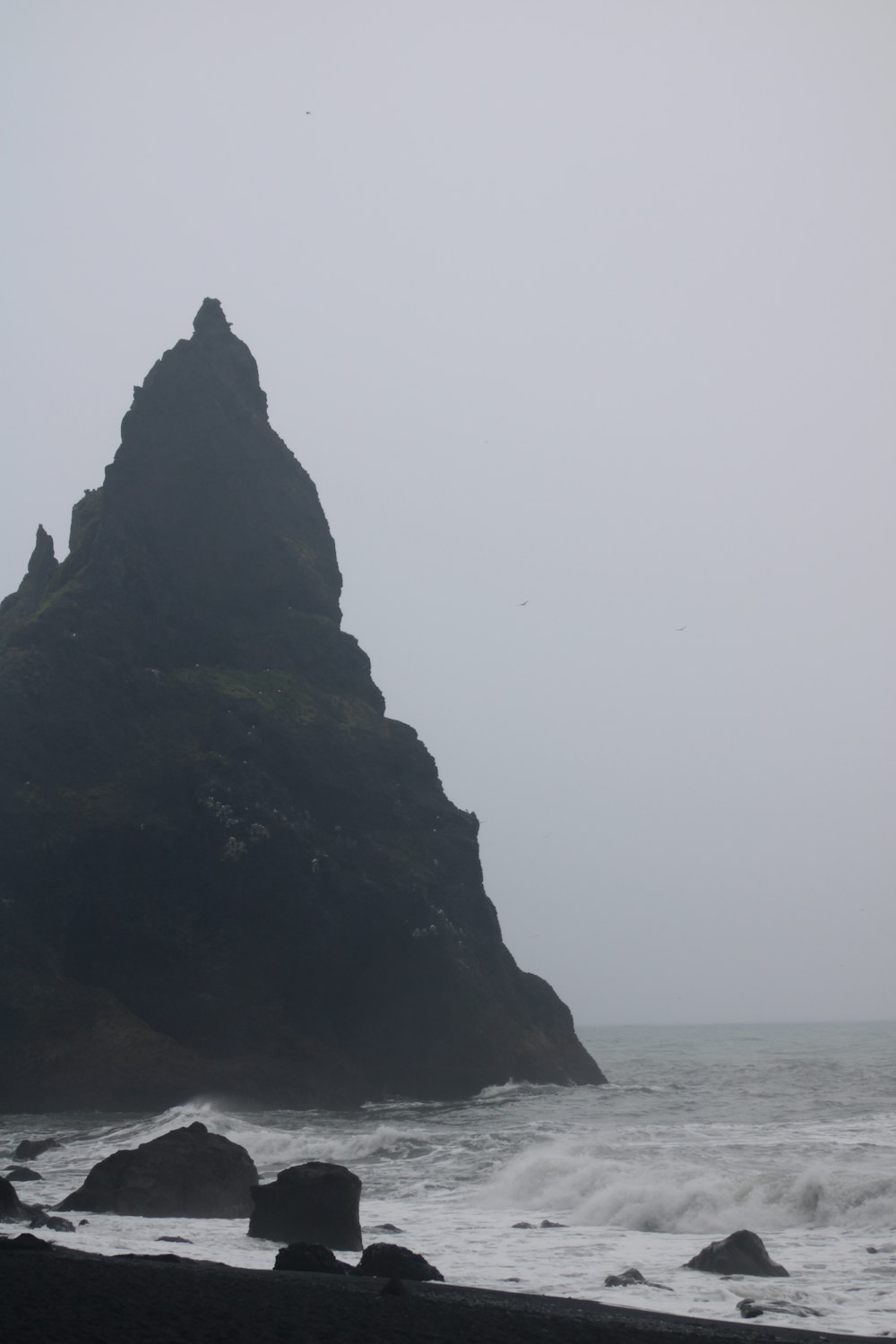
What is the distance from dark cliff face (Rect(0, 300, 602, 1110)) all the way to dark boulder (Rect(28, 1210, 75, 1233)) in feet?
99.1

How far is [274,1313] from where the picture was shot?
11.1m

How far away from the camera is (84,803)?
5575 cm

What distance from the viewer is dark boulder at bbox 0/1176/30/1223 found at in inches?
744

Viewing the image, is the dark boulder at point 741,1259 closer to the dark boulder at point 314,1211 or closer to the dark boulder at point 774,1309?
the dark boulder at point 774,1309

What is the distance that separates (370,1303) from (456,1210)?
432 inches

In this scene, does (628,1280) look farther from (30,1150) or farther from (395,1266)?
(30,1150)

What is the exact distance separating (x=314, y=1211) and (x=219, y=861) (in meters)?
37.9

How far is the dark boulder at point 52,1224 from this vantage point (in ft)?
59.8

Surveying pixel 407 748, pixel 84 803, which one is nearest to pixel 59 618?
pixel 84 803

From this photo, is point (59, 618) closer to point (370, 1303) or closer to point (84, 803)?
point (84, 803)

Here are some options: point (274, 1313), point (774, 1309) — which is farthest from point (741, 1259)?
point (274, 1313)

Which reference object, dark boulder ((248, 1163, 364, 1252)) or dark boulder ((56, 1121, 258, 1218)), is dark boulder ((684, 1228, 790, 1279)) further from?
dark boulder ((56, 1121, 258, 1218))

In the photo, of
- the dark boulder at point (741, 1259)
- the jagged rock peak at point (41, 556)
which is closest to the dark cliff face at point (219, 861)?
the jagged rock peak at point (41, 556)

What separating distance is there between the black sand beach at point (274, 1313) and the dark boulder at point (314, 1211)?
3959 mm
